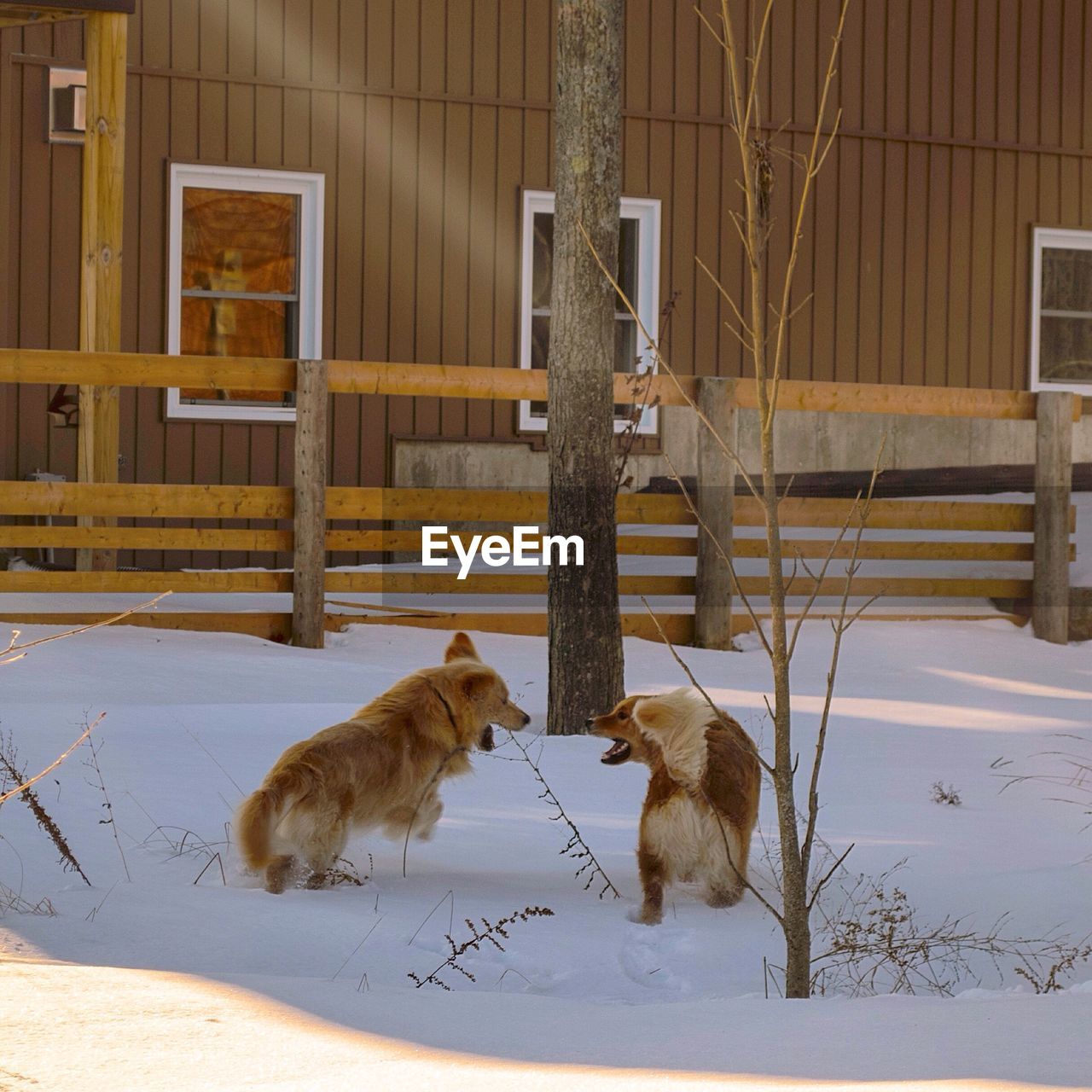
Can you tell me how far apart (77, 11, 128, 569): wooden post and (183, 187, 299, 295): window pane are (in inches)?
99.3

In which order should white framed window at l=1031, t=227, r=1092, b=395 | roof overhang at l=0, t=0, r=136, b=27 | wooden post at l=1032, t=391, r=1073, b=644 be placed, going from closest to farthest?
roof overhang at l=0, t=0, r=136, b=27 < wooden post at l=1032, t=391, r=1073, b=644 < white framed window at l=1031, t=227, r=1092, b=395

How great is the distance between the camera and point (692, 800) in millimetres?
4551

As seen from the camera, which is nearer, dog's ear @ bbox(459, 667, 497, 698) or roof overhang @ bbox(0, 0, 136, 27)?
dog's ear @ bbox(459, 667, 497, 698)

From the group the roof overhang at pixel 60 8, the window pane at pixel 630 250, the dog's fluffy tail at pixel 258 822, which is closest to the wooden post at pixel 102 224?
the roof overhang at pixel 60 8

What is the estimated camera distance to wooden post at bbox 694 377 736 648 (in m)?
9.78

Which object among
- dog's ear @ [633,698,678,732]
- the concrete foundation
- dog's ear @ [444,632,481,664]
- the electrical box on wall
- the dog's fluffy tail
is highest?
the electrical box on wall

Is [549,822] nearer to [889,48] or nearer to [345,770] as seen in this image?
[345,770]

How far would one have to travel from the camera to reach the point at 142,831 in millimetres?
5000

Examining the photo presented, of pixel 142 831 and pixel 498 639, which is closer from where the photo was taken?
pixel 142 831

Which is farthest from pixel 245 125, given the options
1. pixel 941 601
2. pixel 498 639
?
pixel 941 601

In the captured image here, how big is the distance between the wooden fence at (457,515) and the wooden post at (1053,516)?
0.01 metres

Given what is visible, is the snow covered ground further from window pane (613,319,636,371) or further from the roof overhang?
window pane (613,319,636,371)

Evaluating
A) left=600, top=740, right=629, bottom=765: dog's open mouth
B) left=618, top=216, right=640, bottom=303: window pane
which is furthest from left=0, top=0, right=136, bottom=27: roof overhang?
left=600, top=740, right=629, bottom=765: dog's open mouth

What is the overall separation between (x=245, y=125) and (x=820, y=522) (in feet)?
19.6
